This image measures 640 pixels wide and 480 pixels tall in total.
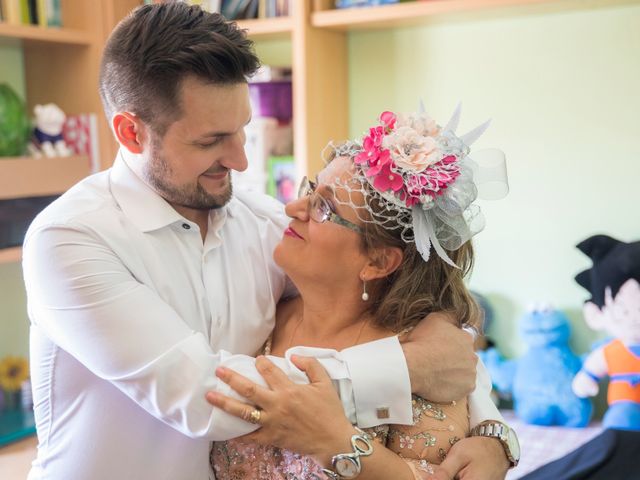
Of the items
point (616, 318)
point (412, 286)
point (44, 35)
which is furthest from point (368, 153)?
point (44, 35)

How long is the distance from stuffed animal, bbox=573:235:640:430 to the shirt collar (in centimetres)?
139

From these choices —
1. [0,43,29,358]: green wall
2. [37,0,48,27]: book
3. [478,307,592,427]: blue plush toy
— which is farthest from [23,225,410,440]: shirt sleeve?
[0,43,29,358]: green wall

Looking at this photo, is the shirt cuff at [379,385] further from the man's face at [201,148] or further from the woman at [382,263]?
the man's face at [201,148]

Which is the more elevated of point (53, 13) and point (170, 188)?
point (53, 13)

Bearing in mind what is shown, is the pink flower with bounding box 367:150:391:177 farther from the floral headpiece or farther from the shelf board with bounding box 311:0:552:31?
the shelf board with bounding box 311:0:552:31

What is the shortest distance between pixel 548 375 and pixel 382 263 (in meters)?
1.21

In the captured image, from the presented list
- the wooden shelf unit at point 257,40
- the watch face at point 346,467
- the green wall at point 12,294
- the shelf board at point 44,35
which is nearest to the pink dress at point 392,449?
the watch face at point 346,467

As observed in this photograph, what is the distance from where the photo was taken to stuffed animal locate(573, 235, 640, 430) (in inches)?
94.5

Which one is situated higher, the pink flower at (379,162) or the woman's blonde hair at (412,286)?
the pink flower at (379,162)

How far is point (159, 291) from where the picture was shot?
153 centimetres

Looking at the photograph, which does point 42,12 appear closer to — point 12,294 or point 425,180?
point 12,294

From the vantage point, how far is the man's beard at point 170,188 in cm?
160

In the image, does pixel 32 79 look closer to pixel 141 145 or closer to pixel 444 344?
pixel 141 145

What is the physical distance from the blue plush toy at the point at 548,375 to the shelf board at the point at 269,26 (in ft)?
4.14
